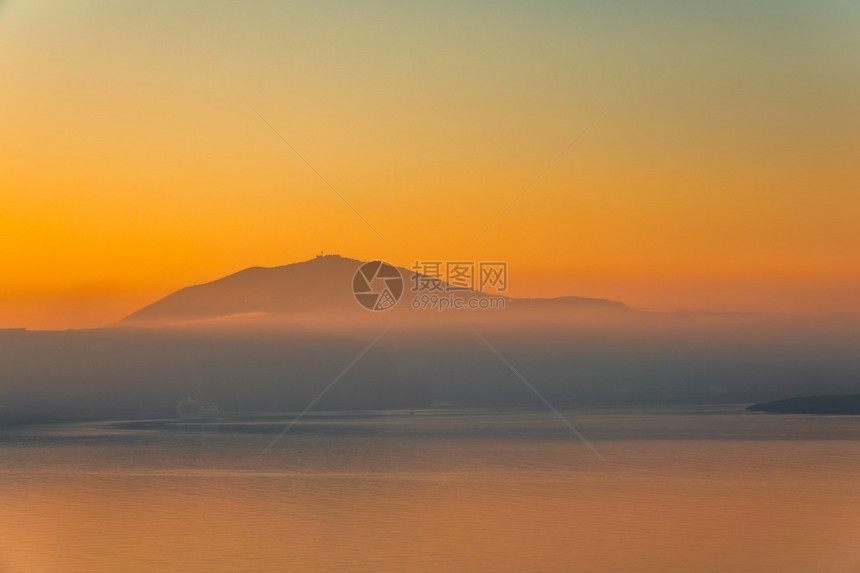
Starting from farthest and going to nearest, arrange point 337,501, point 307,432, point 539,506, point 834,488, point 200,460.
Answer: point 307,432 < point 200,460 < point 834,488 < point 337,501 < point 539,506

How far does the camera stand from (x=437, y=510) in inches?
1200

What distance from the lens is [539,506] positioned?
31328 millimetres

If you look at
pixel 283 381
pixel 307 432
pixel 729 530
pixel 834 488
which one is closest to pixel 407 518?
pixel 729 530

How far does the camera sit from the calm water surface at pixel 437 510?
2262cm

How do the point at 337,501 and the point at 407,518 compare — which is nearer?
the point at 407,518

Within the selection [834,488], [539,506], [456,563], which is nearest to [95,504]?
[539,506]

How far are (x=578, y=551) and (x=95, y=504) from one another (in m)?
19.2

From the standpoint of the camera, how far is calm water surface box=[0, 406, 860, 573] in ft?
74.2

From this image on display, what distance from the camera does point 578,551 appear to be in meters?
23.1

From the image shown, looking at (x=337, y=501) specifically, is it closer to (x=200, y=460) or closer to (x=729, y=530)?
(x=729, y=530)

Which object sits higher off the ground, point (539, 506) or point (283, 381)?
point (283, 381)

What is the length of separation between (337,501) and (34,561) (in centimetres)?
1220

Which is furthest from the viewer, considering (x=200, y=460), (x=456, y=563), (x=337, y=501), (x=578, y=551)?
(x=200, y=460)

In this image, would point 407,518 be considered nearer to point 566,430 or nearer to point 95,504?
point 95,504
